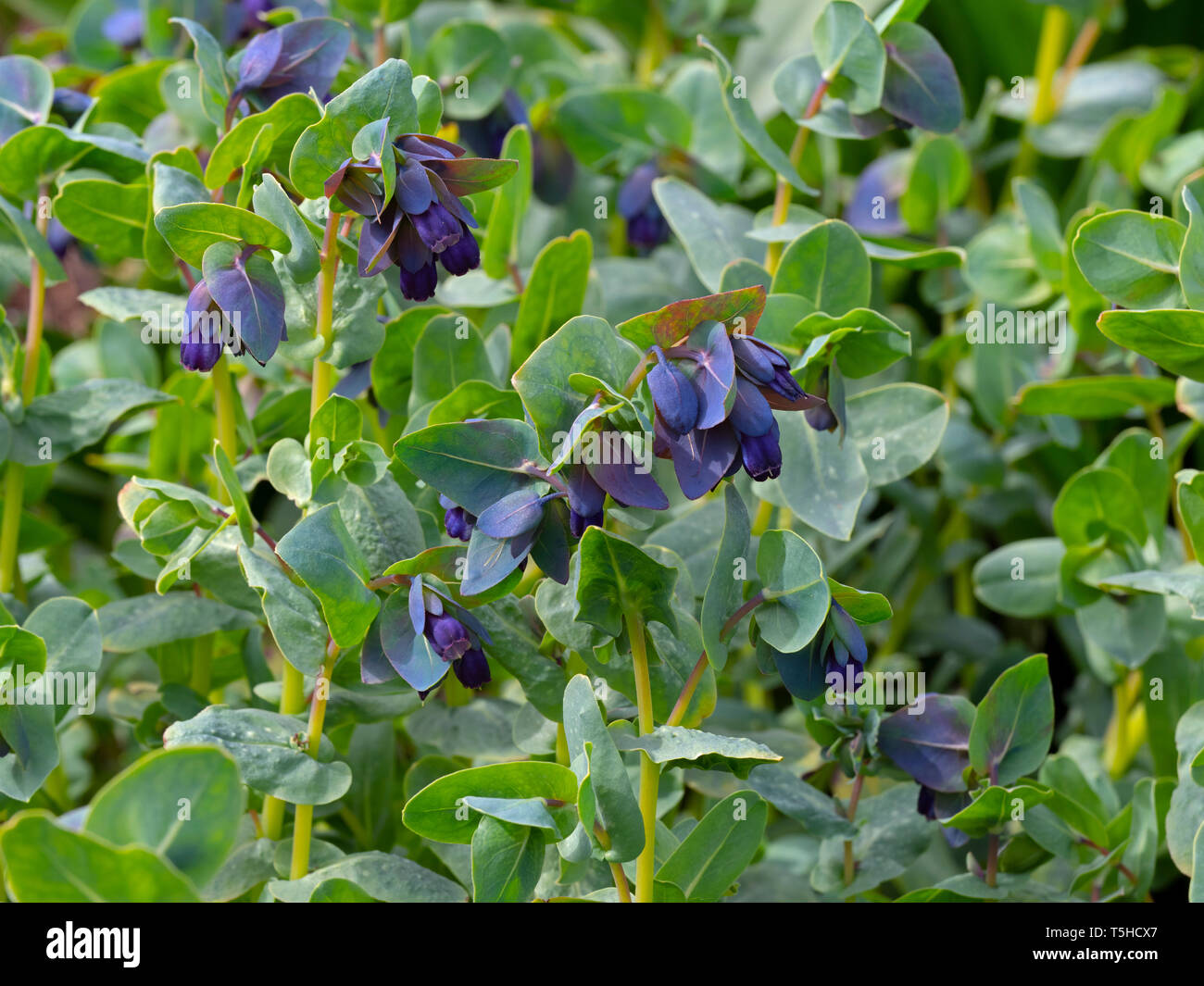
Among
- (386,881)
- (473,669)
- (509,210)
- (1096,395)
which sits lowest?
(386,881)

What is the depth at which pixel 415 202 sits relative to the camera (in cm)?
44

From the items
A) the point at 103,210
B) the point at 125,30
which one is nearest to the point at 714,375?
the point at 103,210

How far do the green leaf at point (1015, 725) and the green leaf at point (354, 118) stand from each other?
361 mm

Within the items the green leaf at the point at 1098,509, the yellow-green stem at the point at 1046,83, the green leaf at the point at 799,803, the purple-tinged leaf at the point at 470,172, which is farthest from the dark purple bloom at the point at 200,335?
the yellow-green stem at the point at 1046,83

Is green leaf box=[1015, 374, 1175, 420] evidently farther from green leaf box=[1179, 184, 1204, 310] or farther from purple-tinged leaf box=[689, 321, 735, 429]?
purple-tinged leaf box=[689, 321, 735, 429]

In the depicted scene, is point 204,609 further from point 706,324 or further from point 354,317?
point 706,324

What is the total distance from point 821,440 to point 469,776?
246 mm

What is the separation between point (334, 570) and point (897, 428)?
31cm

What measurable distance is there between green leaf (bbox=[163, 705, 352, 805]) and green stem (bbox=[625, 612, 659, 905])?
0.42 feet

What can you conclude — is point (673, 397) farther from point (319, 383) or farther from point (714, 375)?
point (319, 383)

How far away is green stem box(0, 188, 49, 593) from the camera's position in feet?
1.97

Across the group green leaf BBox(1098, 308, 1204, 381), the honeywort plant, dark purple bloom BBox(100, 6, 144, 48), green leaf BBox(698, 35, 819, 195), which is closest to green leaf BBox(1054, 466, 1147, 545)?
the honeywort plant

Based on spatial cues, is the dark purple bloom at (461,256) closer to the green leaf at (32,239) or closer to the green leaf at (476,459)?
the green leaf at (476,459)
